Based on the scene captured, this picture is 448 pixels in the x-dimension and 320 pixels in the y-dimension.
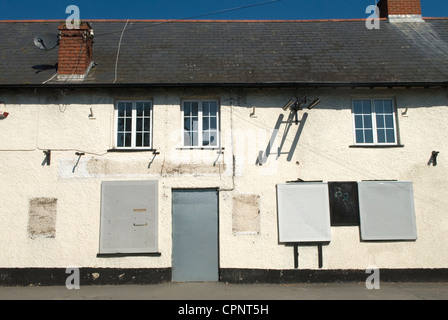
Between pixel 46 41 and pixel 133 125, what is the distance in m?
3.75

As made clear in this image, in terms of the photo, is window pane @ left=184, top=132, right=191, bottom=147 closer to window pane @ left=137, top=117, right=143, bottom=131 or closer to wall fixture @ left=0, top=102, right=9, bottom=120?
window pane @ left=137, top=117, right=143, bottom=131

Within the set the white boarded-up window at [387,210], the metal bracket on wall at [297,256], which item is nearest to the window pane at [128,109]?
the metal bracket on wall at [297,256]

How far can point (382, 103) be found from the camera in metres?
9.30

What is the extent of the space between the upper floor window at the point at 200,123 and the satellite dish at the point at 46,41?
4268mm

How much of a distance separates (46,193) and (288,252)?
6025 millimetres

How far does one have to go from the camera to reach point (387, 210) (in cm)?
870

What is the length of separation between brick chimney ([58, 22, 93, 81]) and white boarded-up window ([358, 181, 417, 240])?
7733mm

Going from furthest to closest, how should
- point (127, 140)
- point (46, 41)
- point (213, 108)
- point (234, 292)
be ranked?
point (46, 41) < point (213, 108) < point (127, 140) < point (234, 292)

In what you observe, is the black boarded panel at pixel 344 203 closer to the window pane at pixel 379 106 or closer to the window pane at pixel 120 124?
the window pane at pixel 379 106

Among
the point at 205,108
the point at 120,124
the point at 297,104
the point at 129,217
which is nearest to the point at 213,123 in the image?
the point at 205,108

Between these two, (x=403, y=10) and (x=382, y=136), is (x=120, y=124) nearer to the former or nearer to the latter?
(x=382, y=136)

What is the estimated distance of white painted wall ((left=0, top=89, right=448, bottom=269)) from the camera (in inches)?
335

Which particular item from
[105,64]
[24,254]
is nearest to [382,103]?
[105,64]

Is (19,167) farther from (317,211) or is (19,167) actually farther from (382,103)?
(382,103)
